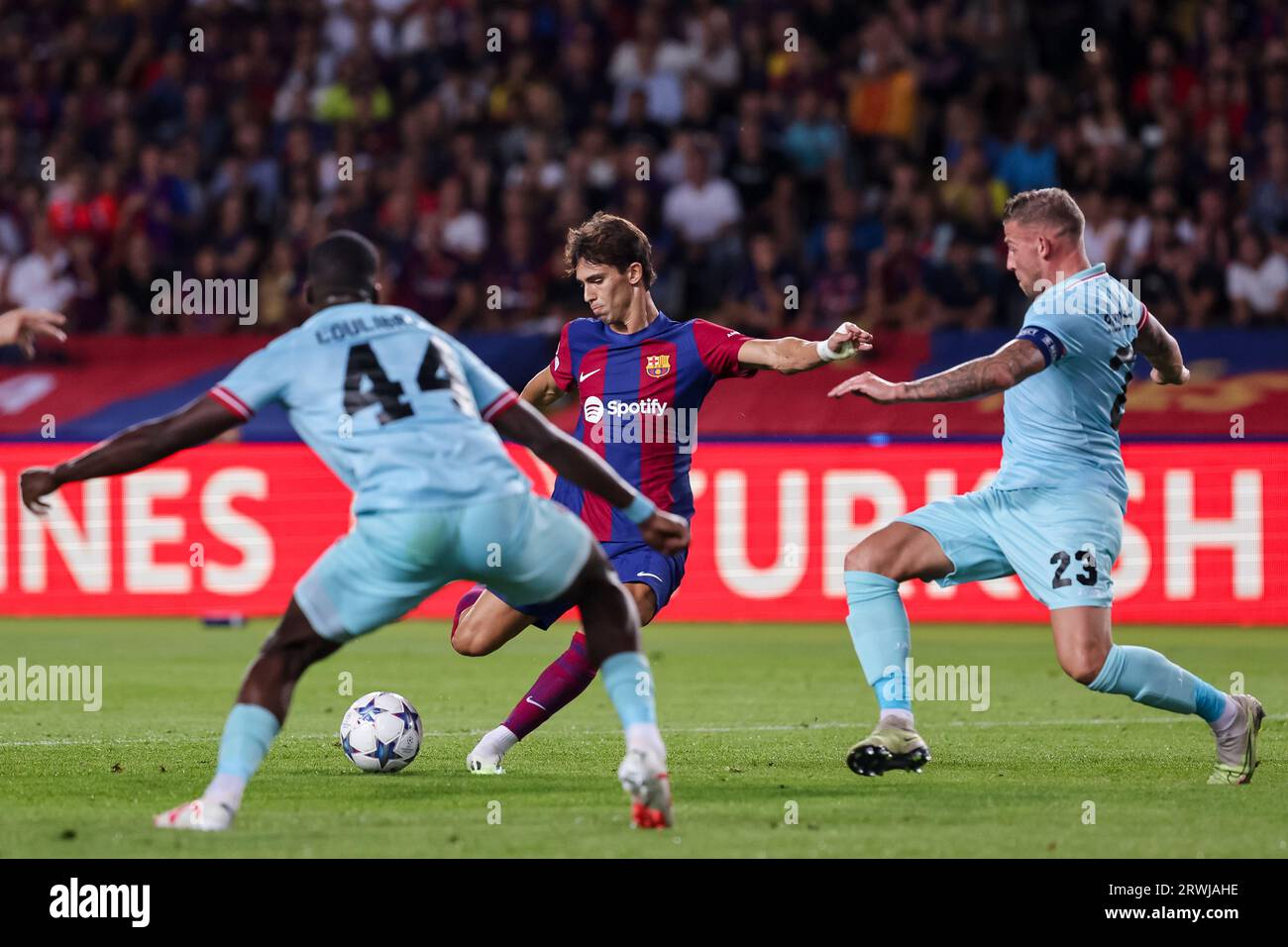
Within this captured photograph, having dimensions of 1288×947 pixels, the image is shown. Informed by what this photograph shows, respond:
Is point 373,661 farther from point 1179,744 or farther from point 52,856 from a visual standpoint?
point 52,856

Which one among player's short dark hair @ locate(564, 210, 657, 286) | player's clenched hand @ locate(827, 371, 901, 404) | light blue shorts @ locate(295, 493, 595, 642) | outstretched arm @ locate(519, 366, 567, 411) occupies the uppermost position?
player's short dark hair @ locate(564, 210, 657, 286)

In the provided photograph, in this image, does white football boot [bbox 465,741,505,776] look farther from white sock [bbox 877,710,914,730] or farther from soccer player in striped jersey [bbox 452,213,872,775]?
white sock [bbox 877,710,914,730]

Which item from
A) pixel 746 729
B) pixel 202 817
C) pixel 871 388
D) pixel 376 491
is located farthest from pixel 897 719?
pixel 202 817

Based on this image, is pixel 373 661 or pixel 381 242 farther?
pixel 381 242

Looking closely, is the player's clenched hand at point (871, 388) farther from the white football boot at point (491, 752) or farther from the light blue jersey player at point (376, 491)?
the white football boot at point (491, 752)

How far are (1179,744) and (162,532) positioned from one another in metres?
8.65

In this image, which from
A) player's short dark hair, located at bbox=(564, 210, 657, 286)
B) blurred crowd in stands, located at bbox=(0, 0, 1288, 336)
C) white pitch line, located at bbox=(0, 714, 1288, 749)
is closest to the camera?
player's short dark hair, located at bbox=(564, 210, 657, 286)

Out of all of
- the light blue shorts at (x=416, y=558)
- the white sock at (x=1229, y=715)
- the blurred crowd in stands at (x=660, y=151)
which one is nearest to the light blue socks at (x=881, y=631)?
the white sock at (x=1229, y=715)

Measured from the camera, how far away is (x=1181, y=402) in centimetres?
1586

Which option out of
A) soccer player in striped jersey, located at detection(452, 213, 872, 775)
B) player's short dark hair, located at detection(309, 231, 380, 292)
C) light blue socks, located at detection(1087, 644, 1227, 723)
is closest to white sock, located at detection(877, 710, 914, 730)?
light blue socks, located at detection(1087, 644, 1227, 723)

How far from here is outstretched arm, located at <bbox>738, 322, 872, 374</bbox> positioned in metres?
7.90

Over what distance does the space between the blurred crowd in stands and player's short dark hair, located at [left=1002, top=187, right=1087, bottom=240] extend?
8.76 meters
